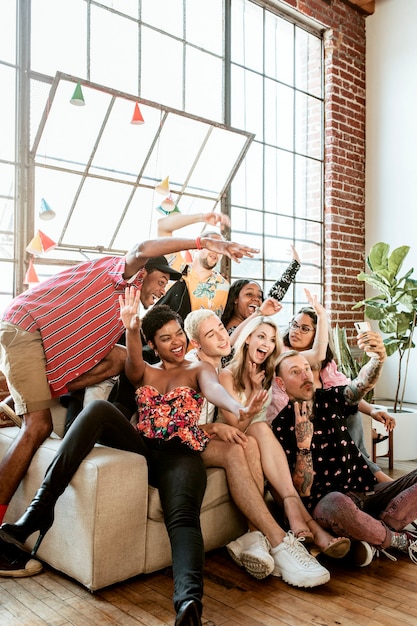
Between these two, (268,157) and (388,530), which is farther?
(268,157)

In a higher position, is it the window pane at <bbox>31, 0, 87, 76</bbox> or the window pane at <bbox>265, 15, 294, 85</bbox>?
the window pane at <bbox>265, 15, 294, 85</bbox>

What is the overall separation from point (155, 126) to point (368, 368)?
239cm

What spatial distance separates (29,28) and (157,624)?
324cm

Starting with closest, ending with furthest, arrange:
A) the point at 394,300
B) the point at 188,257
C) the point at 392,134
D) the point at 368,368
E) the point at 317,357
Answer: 1. the point at 368,368
2. the point at 317,357
3. the point at 188,257
4. the point at 394,300
5. the point at 392,134

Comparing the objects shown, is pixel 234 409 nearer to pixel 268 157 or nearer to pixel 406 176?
pixel 268 157

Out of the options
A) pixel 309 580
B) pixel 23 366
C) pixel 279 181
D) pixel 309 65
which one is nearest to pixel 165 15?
pixel 279 181

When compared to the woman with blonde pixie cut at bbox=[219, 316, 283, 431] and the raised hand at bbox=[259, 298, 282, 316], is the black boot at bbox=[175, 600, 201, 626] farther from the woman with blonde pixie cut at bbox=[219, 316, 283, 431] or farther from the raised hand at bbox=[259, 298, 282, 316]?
the raised hand at bbox=[259, 298, 282, 316]

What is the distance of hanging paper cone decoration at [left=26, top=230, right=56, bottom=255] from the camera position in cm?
338

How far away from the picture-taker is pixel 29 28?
347 centimetres

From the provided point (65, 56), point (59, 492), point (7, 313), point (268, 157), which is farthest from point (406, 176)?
point (59, 492)

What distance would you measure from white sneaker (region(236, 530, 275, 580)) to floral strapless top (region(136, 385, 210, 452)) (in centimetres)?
42

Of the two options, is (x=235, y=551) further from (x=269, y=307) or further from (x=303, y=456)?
(x=269, y=307)

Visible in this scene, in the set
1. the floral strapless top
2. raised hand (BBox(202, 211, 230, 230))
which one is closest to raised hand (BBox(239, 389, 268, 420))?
the floral strapless top

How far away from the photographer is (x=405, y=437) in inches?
179
